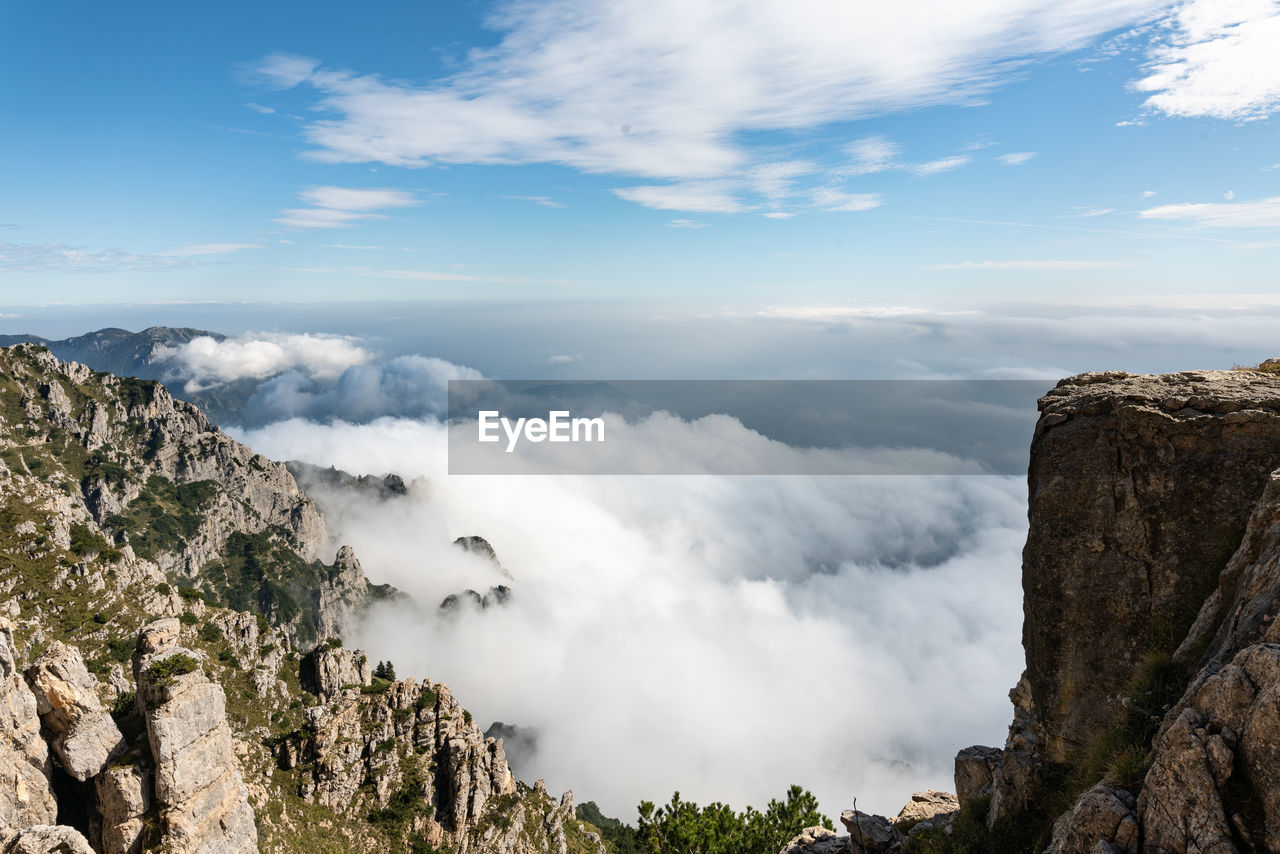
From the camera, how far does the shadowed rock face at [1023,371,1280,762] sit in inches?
644

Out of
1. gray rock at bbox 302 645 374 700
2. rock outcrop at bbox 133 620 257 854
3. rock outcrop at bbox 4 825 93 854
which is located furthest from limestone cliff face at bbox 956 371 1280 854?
gray rock at bbox 302 645 374 700

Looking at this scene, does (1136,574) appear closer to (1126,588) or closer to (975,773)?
(1126,588)

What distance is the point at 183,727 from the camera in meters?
35.9

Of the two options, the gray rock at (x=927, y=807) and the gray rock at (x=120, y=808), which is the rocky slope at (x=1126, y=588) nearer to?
the gray rock at (x=927, y=807)

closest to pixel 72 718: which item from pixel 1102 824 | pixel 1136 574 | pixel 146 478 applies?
pixel 1102 824

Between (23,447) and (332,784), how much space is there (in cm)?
13601

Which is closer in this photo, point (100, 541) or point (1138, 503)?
point (1138, 503)

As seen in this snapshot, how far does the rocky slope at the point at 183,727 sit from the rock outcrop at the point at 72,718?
78 millimetres

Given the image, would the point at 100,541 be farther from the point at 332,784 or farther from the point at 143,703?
the point at 143,703

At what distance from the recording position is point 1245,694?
1075cm

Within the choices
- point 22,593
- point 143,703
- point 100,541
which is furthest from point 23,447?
point 143,703

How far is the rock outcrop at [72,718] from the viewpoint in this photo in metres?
33.4

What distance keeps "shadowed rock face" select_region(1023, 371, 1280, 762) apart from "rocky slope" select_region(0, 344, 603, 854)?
43.1 m

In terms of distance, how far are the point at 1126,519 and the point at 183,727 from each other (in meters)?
46.9
